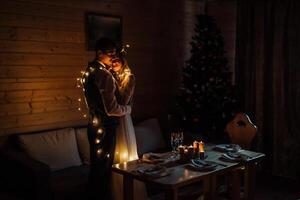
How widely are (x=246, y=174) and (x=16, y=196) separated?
6.77ft

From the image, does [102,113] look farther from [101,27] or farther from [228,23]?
[228,23]

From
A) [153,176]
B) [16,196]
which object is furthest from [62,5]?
[153,176]

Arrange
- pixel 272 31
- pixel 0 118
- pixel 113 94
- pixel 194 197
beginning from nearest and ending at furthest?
pixel 113 94 < pixel 0 118 < pixel 194 197 < pixel 272 31

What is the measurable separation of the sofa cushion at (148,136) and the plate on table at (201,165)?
1.53 meters

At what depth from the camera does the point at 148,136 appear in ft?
14.9

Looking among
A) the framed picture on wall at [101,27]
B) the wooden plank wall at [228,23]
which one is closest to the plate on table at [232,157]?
the framed picture on wall at [101,27]

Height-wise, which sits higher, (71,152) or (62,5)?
(62,5)

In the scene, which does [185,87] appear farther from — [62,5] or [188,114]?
[62,5]

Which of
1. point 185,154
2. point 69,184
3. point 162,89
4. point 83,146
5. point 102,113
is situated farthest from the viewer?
point 162,89

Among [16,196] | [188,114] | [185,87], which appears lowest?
[16,196]

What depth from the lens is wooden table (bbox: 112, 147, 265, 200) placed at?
252cm

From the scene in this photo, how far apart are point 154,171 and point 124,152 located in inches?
24.6

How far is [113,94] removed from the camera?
311 cm

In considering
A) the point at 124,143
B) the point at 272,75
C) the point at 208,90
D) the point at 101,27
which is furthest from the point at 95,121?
the point at 272,75
